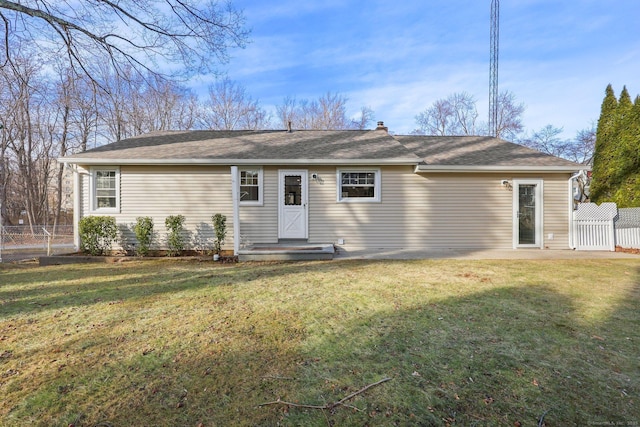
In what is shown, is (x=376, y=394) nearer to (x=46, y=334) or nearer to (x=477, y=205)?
(x=46, y=334)

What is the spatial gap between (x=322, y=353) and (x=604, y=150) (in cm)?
1380

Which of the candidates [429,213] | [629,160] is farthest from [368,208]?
[629,160]

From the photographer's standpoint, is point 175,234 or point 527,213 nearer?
point 175,234

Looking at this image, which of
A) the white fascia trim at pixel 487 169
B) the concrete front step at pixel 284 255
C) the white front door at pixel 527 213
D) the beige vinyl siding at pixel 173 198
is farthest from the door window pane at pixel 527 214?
the beige vinyl siding at pixel 173 198

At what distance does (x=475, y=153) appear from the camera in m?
9.73

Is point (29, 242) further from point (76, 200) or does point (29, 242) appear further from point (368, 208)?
point (368, 208)

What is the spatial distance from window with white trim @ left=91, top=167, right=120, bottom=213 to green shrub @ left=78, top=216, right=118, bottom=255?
1.79 feet

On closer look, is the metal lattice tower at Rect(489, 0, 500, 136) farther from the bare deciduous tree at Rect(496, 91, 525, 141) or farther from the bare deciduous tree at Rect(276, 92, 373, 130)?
the bare deciduous tree at Rect(276, 92, 373, 130)

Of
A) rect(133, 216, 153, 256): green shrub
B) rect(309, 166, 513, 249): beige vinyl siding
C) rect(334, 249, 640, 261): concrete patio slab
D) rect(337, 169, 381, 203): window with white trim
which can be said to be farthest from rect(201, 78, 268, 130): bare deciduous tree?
rect(334, 249, 640, 261): concrete patio slab

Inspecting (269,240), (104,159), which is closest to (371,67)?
(269,240)

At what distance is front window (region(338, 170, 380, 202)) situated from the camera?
28.6 ft

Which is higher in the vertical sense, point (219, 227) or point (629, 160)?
point (629, 160)

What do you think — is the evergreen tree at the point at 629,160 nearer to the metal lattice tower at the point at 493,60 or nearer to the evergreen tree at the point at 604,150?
the evergreen tree at the point at 604,150

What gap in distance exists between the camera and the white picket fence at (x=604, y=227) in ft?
27.9
